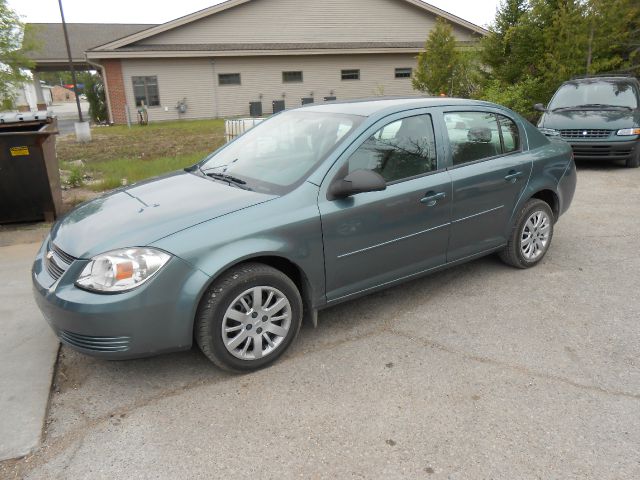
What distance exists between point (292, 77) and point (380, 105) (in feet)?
75.9

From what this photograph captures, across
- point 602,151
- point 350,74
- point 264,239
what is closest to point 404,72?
point 350,74

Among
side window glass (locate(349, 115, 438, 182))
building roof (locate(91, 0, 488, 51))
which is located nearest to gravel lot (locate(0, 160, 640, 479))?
side window glass (locate(349, 115, 438, 182))

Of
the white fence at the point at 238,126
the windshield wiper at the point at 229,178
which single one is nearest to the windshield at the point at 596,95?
the white fence at the point at 238,126

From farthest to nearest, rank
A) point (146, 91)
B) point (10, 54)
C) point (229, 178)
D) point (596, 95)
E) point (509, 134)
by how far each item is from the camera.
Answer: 1. point (146, 91)
2. point (10, 54)
3. point (596, 95)
4. point (509, 134)
5. point (229, 178)

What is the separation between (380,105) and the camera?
3.87 meters

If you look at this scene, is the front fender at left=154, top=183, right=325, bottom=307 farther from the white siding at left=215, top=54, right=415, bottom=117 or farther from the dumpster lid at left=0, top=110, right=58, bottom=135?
the white siding at left=215, top=54, right=415, bottom=117

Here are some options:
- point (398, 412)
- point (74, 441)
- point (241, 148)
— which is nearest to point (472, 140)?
point (241, 148)

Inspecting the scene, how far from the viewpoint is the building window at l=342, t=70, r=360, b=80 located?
26.4 meters

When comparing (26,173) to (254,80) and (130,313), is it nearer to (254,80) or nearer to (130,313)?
(130,313)

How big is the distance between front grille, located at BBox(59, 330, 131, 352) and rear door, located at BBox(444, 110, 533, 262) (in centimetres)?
248

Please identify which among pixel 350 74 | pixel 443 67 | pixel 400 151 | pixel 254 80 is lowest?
pixel 400 151

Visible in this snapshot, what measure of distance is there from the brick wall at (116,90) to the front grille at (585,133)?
19.4m

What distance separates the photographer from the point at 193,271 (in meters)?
2.83

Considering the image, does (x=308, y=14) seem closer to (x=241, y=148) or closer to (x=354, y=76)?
(x=354, y=76)
